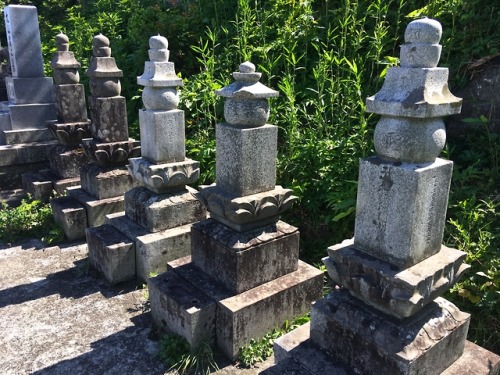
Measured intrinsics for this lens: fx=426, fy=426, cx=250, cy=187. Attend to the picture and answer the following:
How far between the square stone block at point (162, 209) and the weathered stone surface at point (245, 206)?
0.81 meters

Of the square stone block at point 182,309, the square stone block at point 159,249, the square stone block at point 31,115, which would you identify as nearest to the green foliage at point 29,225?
the square stone block at point 159,249

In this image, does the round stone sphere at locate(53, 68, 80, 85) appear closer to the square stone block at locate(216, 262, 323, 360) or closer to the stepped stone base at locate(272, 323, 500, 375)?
the square stone block at locate(216, 262, 323, 360)

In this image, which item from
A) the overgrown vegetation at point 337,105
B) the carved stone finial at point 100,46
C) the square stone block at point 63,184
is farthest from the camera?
the square stone block at point 63,184

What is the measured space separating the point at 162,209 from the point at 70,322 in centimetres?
126

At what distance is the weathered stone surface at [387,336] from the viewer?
2211 millimetres

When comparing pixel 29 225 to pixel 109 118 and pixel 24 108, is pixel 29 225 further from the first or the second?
pixel 24 108

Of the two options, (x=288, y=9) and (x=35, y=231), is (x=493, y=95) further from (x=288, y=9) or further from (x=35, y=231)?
(x=35, y=231)

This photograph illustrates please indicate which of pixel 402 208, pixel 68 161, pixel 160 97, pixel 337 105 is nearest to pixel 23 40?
pixel 68 161

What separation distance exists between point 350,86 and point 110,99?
2.83 meters

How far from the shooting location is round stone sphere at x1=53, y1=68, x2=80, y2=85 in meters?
6.05

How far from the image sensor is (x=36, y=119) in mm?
7027

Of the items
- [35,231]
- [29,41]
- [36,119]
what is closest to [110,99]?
[35,231]

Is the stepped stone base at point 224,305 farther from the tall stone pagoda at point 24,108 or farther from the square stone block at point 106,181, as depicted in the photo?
the tall stone pagoda at point 24,108

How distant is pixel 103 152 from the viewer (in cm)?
498
